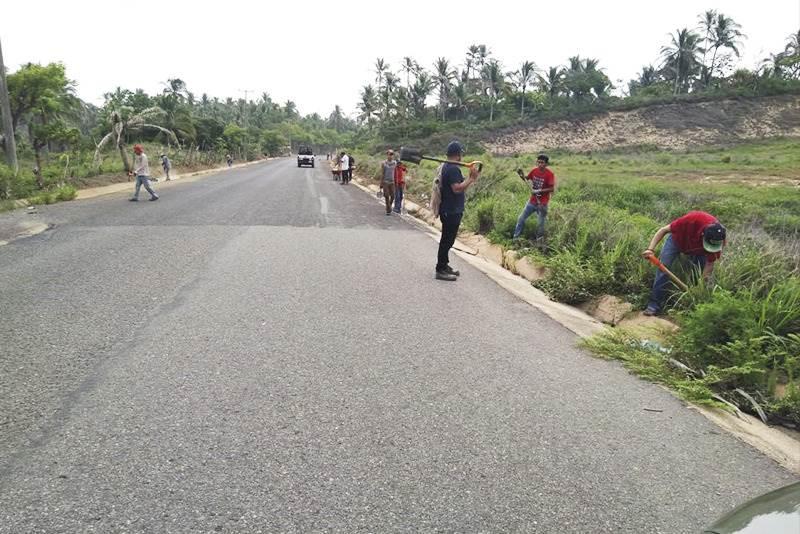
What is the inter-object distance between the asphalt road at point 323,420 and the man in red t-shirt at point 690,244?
4.31 feet

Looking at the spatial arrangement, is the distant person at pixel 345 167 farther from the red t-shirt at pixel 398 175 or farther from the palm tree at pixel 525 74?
the palm tree at pixel 525 74

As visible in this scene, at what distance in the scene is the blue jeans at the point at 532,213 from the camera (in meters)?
9.55

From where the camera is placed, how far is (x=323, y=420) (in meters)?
3.24

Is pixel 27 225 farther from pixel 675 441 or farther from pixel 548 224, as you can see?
Answer: pixel 675 441

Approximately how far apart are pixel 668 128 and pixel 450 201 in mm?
71847

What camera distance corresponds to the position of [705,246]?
17.7ft

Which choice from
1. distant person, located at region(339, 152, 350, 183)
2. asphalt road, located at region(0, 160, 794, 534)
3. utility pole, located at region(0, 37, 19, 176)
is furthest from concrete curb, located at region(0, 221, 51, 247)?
distant person, located at region(339, 152, 350, 183)

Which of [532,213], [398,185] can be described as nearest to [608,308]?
[532,213]

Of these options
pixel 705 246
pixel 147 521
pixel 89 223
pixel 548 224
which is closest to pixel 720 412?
pixel 705 246

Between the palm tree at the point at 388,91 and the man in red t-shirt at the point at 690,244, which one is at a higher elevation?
the palm tree at the point at 388,91

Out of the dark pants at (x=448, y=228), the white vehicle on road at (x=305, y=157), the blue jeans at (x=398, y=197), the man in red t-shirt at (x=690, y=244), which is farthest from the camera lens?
the white vehicle on road at (x=305, y=157)

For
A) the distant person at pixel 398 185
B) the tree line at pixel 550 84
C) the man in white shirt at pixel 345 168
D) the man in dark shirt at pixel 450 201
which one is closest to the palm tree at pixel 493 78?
the tree line at pixel 550 84

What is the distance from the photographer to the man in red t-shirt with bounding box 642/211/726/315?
17.6 feet

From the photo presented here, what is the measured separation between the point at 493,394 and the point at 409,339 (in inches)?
46.7
